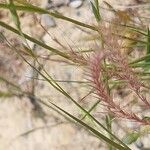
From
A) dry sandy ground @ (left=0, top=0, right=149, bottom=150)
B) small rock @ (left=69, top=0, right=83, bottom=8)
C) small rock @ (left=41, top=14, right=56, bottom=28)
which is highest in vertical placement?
small rock @ (left=69, top=0, right=83, bottom=8)

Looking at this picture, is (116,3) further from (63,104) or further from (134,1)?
(63,104)

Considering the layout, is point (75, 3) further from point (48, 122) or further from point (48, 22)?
point (48, 122)

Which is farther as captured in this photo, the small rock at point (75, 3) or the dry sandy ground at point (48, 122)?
the small rock at point (75, 3)

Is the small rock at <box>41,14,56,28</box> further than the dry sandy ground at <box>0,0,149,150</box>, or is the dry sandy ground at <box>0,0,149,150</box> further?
the small rock at <box>41,14,56,28</box>

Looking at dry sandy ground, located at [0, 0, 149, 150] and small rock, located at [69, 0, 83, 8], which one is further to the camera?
small rock, located at [69, 0, 83, 8]

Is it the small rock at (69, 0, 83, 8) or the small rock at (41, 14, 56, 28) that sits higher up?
the small rock at (69, 0, 83, 8)

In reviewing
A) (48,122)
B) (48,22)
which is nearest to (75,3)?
(48,22)

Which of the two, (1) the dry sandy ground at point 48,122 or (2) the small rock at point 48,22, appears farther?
(2) the small rock at point 48,22

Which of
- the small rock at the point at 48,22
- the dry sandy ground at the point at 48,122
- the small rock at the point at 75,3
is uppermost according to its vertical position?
the small rock at the point at 75,3

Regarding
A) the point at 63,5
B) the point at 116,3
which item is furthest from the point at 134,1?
the point at 63,5

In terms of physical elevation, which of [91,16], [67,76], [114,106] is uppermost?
[91,16]

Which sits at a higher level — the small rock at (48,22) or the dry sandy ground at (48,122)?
the small rock at (48,22)
